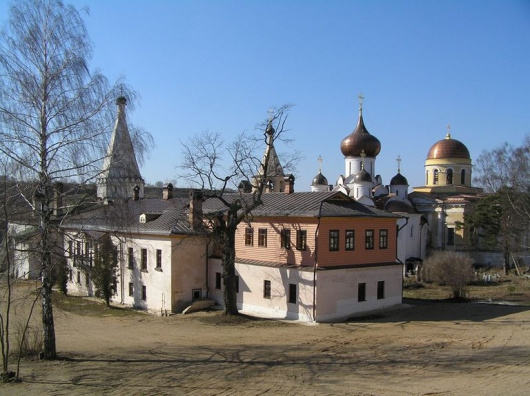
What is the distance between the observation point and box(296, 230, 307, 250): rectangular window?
88.8 ft

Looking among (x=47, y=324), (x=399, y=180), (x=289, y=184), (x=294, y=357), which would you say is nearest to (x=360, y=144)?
(x=399, y=180)

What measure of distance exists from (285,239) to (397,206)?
25.9 m

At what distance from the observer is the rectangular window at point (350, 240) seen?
27656 mm

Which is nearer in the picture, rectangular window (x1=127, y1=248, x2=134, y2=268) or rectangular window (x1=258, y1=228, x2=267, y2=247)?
rectangular window (x1=258, y1=228, x2=267, y2=247)

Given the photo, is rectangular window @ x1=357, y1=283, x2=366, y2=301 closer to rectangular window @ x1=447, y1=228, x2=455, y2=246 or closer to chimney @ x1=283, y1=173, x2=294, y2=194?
chimney @ x1=283, y1=173, x2=294, y2=194

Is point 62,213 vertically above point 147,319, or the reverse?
point 62,213

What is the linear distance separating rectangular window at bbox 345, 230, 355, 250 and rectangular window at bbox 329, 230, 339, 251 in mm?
742

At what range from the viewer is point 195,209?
31.9 m

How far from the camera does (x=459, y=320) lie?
82.1ft

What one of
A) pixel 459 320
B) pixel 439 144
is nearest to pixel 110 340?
pixel 459 320

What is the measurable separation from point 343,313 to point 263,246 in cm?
586

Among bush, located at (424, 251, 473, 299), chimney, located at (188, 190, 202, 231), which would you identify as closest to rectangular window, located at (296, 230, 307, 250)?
chimney, located at (188, 190, 202, 231)

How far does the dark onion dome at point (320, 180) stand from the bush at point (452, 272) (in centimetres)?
2076

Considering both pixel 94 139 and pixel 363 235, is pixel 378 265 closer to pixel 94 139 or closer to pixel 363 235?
pixel 363 235
